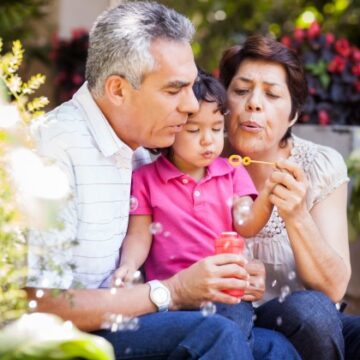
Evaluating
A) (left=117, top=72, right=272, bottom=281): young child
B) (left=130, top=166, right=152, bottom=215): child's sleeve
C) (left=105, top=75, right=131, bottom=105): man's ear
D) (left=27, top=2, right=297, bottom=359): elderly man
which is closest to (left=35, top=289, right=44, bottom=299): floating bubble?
(left=27, top=2, right=297, bottom=359): elderly man

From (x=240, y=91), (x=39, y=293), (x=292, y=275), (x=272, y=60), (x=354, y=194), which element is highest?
(x=272, y=60)

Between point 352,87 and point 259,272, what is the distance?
237cm

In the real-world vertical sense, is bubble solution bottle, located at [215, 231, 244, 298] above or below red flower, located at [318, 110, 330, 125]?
above

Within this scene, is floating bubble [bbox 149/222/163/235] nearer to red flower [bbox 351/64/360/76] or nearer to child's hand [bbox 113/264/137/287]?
child's hand [bbox 113/264/137/287]

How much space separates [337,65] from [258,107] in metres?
2.08

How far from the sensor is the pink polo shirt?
9.57ft

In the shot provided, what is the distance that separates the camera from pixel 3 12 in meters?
5.79

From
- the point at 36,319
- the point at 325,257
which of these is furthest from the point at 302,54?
the point at 36,319

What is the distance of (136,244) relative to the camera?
9.46 feet

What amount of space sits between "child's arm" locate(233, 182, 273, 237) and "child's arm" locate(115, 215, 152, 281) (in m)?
0.28

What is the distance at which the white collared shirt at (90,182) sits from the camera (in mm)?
2652

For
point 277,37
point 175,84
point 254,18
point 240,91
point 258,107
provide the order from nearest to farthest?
point 175,84
point 258,107
point 240,91
point 277,37
point 254,18

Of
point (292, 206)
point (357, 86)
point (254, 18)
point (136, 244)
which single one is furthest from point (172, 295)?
point (254, 18)

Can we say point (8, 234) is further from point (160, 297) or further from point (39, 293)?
point (160, 297)
